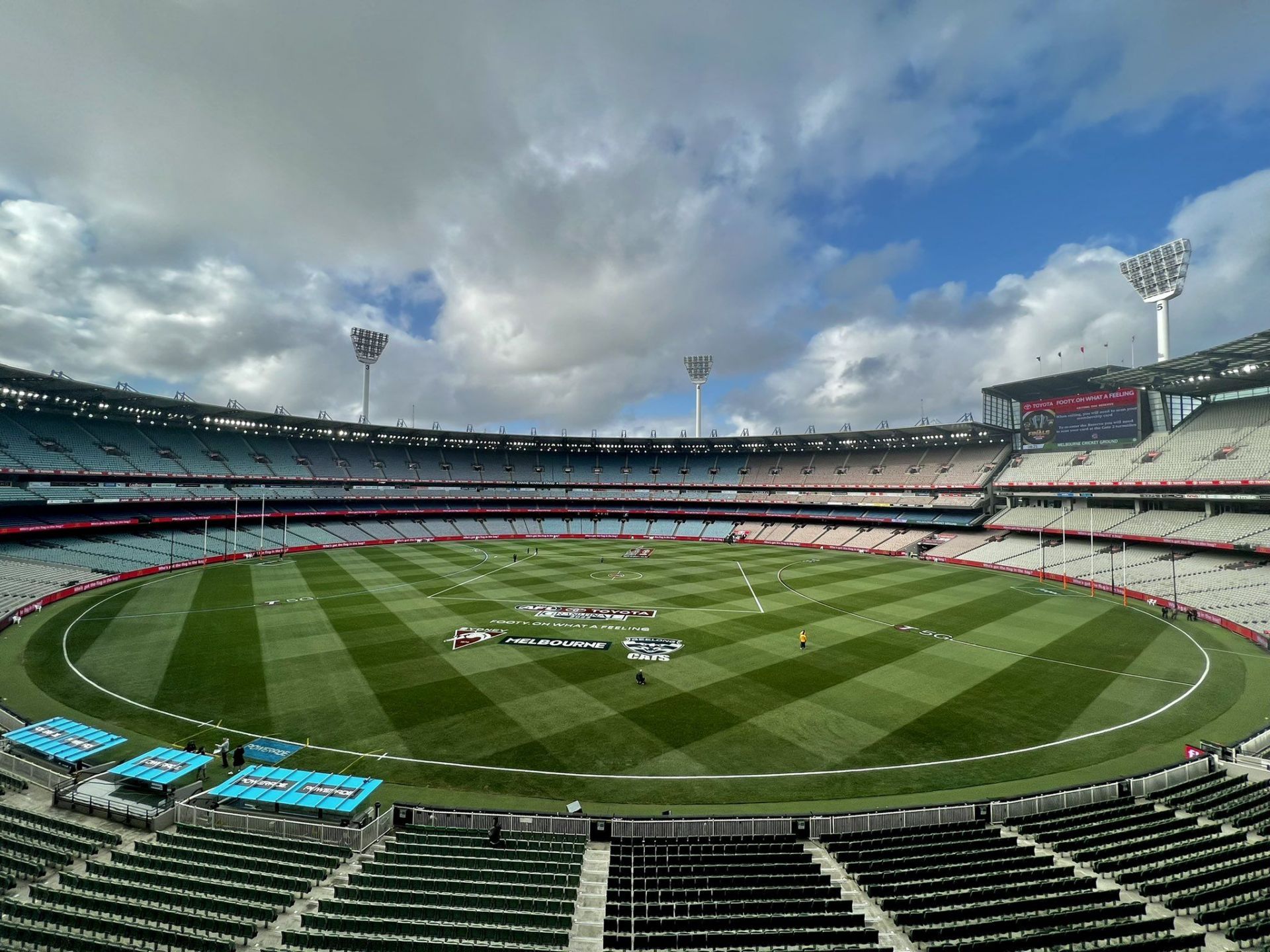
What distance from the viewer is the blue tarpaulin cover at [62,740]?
1766cm

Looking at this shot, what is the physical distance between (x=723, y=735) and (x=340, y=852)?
47.2 ft

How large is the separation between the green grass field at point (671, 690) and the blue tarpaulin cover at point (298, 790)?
2.79 meters

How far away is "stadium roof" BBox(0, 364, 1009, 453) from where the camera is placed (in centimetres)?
5919

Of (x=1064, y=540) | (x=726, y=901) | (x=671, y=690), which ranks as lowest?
(x=671, y=690)

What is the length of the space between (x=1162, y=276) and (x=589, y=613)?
78637 millimetres

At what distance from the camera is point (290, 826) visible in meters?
15.3

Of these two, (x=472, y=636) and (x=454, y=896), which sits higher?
(x=472, y=636)

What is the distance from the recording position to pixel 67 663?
29.0 m

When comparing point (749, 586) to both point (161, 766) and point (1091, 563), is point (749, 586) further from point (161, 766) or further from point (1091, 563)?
point (161, 766)

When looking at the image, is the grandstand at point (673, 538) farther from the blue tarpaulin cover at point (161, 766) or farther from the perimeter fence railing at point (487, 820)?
the blue tarpaulin cover at point (161, 766)

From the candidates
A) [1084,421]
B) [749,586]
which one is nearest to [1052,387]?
[1084,421]

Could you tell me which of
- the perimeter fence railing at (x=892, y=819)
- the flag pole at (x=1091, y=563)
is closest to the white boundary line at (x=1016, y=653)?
the flag pole at (x=1091, y=563)

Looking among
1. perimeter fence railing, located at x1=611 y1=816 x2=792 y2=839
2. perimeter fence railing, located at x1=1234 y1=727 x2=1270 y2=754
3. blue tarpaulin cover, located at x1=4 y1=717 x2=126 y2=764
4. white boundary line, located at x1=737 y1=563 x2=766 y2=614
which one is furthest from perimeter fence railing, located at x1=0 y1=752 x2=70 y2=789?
perimeter fence railing, located at x1=1234 y1=727 x2=1270 y2=754

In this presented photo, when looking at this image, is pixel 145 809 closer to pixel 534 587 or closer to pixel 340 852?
pixel 340 852
